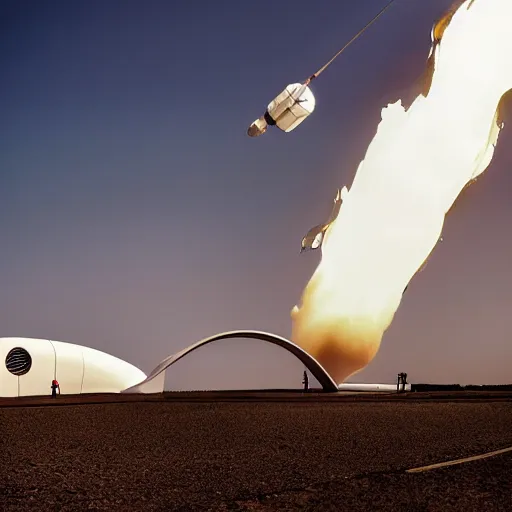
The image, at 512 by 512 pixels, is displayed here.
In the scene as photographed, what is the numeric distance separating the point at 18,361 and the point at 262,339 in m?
18.9

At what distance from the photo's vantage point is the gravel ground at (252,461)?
8695mm

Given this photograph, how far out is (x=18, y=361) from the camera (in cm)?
4912

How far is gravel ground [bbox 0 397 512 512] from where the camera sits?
28.5 ft

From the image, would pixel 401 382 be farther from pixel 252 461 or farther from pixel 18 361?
pixel 252 461

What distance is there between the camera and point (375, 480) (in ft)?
32.5

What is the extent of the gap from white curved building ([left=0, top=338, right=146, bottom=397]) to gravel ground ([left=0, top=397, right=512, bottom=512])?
2920cm

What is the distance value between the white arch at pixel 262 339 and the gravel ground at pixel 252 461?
69.5ft

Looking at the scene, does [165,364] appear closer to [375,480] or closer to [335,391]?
[335,391]

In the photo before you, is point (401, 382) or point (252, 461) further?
point (401, 382)

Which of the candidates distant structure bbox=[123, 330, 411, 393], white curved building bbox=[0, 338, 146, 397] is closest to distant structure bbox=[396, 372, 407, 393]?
distant structure bbox=[123, 330, 411, 393]

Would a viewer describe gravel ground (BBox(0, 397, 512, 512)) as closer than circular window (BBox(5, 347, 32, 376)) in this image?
Yes

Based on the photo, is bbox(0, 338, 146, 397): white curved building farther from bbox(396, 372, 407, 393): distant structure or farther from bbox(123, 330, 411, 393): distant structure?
bbox(396, 372, 407, 393): distant structure

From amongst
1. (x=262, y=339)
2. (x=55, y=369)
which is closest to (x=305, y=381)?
(x=262, y=339)

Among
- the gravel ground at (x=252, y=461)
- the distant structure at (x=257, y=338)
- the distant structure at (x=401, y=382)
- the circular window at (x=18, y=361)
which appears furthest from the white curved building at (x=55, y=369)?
the gravel ground at (x=252, y=461)
